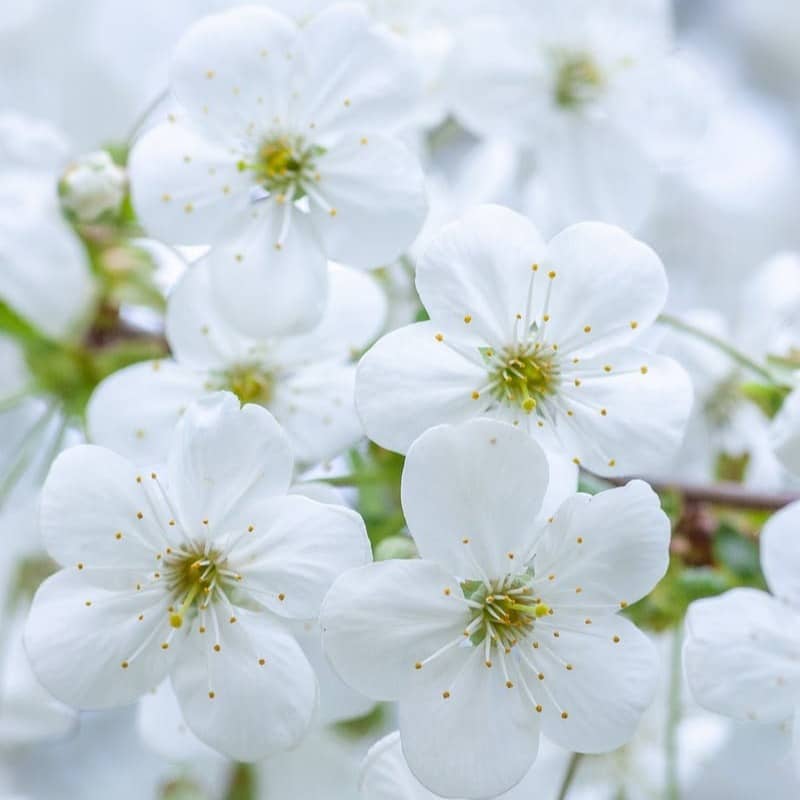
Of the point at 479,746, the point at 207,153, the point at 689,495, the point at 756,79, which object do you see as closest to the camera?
the point at 479,746

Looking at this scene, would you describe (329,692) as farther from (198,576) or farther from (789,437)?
(789,437)

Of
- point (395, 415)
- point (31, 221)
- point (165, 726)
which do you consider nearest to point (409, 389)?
point (395, 415)

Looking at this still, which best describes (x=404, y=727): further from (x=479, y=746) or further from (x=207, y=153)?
(x=207, y=153)

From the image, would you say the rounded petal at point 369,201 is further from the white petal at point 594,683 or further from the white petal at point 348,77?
the white petal at point 594,683

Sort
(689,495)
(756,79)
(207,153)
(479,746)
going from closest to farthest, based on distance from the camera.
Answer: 1. (479,746)
2. (207,153)
3. (689,495)
4. (756,79)

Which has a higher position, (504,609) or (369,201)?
(369,201)

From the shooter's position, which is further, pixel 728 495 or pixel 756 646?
pixel 728 495

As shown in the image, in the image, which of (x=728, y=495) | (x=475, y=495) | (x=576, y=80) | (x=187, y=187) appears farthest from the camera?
(x=576, y=80)

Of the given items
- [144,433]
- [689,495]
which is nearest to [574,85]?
[689,495]
